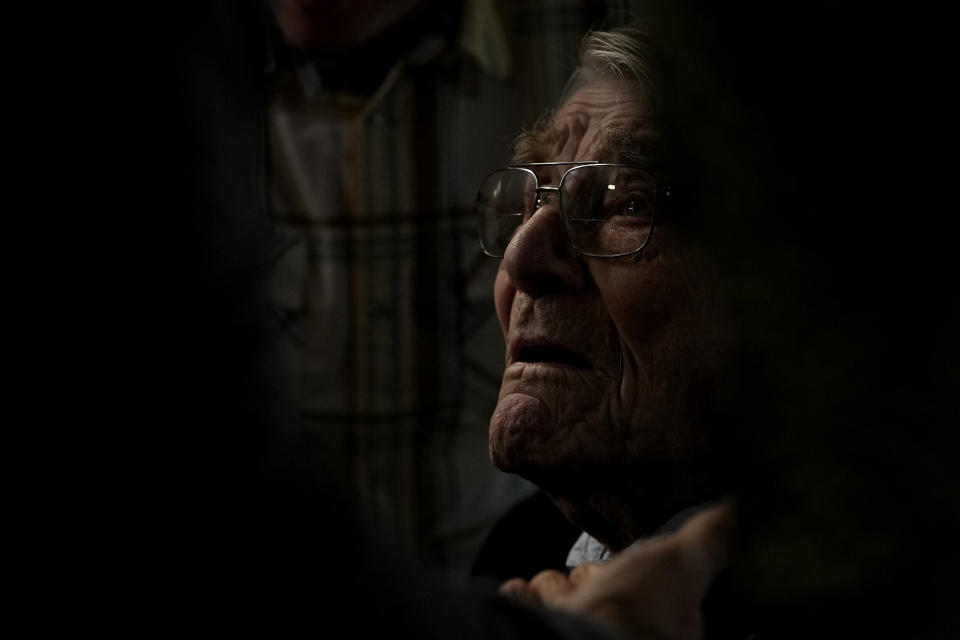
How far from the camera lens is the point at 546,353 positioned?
109cm

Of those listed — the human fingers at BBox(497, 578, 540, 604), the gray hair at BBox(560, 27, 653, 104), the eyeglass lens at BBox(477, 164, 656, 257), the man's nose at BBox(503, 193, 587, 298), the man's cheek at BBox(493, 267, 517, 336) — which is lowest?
the human fingers at BBox(497, 578, 540, 604)

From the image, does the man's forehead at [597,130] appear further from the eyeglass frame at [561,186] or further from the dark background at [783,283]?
the dark background at [783,283]

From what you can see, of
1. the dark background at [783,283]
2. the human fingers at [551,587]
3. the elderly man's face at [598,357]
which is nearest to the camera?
the dark background at [783,283]

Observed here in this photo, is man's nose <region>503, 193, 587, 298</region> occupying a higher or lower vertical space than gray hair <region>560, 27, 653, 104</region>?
lower

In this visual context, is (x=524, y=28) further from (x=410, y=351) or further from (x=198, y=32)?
(x=198, y=32)

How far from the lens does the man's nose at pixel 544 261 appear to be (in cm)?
109

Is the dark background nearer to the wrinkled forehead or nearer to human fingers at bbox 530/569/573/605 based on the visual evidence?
human fingers at bbox 530/569/573/605

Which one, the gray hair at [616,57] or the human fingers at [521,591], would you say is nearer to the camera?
the human fingers at [521,591]

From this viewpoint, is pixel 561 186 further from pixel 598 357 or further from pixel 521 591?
pixel 521 591

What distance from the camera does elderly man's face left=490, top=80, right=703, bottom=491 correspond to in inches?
40.4

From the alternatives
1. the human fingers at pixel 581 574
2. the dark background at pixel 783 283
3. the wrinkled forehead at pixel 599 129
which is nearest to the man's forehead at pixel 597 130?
the wrinkled forehead at pixel 599 129

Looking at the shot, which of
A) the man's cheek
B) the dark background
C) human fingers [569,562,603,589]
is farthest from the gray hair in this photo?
the dark background

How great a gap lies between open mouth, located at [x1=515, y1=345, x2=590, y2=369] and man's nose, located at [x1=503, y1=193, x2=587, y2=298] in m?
0.06

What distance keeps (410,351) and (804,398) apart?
6.32ft
